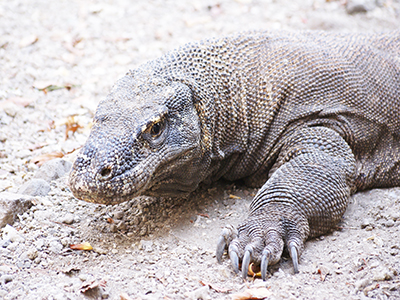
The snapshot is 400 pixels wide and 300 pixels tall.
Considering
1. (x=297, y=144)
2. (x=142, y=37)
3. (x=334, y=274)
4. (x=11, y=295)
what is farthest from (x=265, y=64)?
(x=142, y=37)

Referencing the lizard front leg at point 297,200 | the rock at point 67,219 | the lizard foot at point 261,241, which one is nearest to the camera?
the lizard foot at point 261,241

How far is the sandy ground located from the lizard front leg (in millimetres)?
159

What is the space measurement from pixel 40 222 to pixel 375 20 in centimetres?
783

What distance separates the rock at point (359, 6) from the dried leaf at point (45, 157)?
23.0ft

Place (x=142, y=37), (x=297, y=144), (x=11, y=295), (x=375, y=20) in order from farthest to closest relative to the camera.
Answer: (x=375, y=20) < (x=142, y=37) < (x=297, y=144) < (x=11, y=295)

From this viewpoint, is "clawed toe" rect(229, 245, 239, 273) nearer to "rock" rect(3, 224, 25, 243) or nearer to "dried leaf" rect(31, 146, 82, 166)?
"rock" rect(3, 224, 25, 243)

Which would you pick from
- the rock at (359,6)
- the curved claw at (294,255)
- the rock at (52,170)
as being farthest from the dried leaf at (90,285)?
the rock at (359,6)

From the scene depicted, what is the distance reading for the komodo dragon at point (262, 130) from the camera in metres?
3.63

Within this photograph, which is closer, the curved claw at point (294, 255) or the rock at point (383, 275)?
the rock at point (383, 275)

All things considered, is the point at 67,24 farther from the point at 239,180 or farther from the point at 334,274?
the point at 334,274

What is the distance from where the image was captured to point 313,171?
417 centimetres

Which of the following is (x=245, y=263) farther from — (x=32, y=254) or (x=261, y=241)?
(x=32, y=254)

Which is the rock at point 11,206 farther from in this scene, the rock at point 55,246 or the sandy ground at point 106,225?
the rock at point 55,246

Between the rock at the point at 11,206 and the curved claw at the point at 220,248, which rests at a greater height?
the curved claw at the point at 220,248
